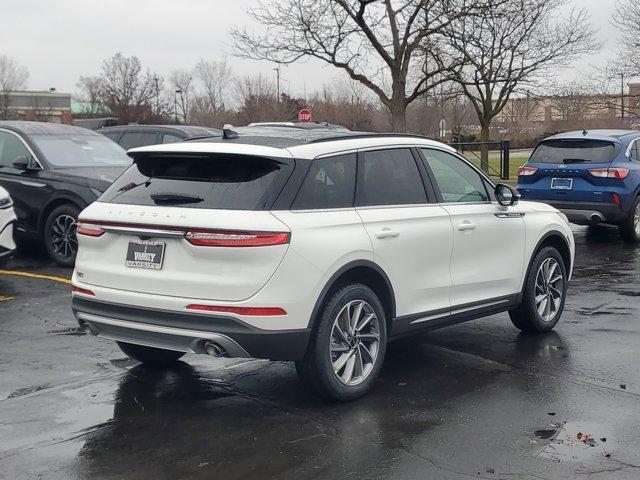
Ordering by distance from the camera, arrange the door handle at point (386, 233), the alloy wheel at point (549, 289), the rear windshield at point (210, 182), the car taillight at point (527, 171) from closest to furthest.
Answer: the rear windshield at point (210, 182) < the door handle at point (386, 233) < the alloy wheel at point (549, 289) < the car taillight at point (527, 171)

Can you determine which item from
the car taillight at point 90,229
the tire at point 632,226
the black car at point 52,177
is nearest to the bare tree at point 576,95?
the tire at point 632,226

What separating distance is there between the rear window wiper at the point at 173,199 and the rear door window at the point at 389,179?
1.10 metres

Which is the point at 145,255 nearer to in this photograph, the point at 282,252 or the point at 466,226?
the point at 282,252

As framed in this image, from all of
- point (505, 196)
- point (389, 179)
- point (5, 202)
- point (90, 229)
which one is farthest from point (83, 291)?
point (5, 202)

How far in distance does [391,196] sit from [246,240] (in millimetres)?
1413

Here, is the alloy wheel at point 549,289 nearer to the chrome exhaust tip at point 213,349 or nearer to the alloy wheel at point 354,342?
the alloy wheel at point 354,342

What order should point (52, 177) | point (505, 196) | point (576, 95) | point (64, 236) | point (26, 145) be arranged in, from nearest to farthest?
point (505, 196) → point (64, 236) → point (52, 177) → point (26, 145) → point (576, 95)

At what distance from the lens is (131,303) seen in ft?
16.7

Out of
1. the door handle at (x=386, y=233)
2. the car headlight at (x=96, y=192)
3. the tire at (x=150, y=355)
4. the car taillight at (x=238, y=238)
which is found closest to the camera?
the car taillight at (x=238, y=238)

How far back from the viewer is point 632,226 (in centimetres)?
1310

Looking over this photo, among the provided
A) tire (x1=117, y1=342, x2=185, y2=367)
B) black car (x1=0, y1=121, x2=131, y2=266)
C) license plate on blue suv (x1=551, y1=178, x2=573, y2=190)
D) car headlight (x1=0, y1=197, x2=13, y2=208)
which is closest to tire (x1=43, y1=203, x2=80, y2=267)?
black car (x1=0, y1=121, x2=131, y2=266)

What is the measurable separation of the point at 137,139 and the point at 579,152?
7.66 meters

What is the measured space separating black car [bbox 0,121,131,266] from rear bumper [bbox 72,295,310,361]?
5.52 metres

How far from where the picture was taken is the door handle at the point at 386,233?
5465mm
